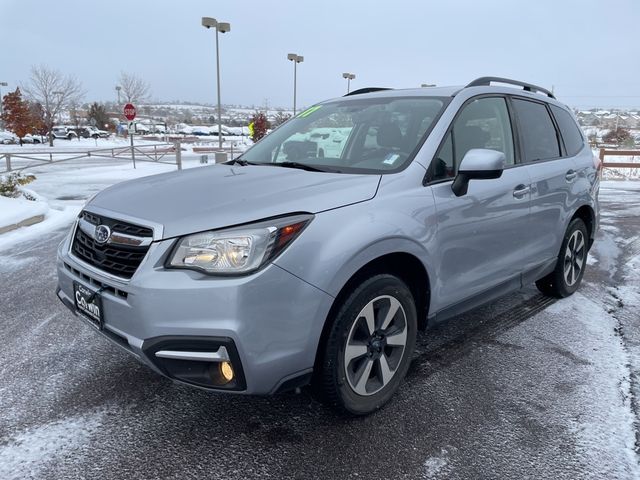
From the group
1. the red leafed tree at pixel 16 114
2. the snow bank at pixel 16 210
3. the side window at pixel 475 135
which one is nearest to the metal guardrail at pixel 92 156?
the snow bank at pixel 16 210

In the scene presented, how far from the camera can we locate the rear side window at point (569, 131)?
4.40 m

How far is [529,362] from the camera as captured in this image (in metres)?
3.43

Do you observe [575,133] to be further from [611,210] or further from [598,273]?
[611,210]

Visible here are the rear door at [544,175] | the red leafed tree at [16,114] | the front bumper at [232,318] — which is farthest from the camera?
the red leafed tree at [16,114]

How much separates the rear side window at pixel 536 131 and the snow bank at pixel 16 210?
23.4 ft

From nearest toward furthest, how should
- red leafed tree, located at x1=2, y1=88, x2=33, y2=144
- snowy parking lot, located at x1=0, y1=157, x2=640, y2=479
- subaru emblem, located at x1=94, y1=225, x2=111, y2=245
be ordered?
snowy parking lot, located at x1=0, y1=157, x2=640, y2=479, subaru emblem, located at x1=94, y1=225, x2=111, y2=245, red leafed tree, located at x1=2, y1=88, x2=33, y2=144

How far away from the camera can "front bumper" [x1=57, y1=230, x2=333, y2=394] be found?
6.89 feet

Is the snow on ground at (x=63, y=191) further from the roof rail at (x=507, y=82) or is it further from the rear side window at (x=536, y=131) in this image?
the rear side window at (x=536, y=131)

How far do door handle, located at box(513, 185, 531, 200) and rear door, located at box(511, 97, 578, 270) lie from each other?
9cm

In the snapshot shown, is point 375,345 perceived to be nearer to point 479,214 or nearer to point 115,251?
point 479,214

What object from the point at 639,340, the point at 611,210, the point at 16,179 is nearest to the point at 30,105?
the point at 16,179

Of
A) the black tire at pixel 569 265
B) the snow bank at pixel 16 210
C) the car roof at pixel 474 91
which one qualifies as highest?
the car roof at pixel 474 91

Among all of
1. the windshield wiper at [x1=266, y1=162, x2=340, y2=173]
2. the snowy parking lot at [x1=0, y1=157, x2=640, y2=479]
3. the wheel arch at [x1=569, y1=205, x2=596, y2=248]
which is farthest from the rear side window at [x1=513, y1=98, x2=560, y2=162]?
the windshield wiper at [x1=266, y1=162, x2=340, y2=173]

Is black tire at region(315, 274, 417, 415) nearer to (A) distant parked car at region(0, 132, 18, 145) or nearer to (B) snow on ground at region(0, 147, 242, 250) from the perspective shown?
(B) snow on ground at region(0, 147, 242, 250)
